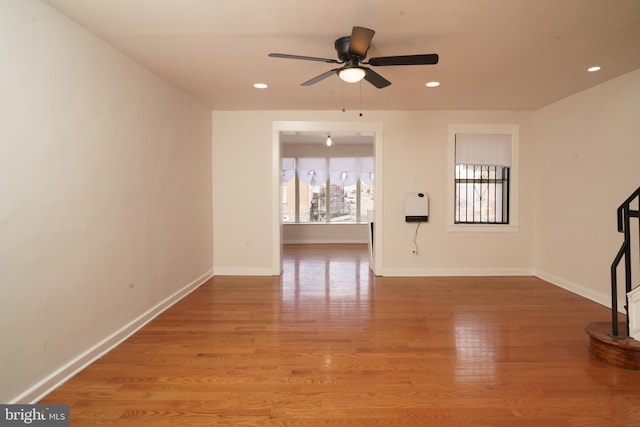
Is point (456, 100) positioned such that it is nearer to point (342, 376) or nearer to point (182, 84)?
point (182, 84)

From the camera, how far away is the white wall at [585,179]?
135 inches

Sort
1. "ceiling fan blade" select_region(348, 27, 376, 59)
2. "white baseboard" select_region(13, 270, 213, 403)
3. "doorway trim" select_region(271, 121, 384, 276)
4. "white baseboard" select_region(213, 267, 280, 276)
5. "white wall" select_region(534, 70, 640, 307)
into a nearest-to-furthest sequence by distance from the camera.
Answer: "white baseboard" select_region(13, 270, 213, 403), "ceiling fan blade" select_region(348, 27, 376, 59), "white wall" select_region(534, 70, 640, 307), "doorway trim" select_region(271, 121, 384, 276), "white baseboard" select_region(213, 267, 280, 276)

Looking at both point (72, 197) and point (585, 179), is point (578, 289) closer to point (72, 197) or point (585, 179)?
point (585, 179)

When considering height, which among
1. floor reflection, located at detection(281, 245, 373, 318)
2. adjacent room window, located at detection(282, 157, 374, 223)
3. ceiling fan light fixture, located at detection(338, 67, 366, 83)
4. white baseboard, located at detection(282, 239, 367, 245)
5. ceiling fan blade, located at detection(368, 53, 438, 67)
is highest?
ceiling fan blade, located at detection(368, 53, 438, 67)

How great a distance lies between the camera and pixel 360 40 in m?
2.21

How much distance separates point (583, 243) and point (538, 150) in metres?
1.54

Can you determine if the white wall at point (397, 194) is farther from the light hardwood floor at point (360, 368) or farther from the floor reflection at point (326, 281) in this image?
the light hardwood floor at point (360, 368)

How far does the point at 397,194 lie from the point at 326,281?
170 centimetres

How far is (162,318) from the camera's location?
10.9 ft

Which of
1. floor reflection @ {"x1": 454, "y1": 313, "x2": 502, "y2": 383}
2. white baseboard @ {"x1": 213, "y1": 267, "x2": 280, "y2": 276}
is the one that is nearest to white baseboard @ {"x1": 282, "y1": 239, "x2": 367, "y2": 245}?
white baseboard @ {"x1": 213, "y1": 267, "x2": 280, "y2": 276}

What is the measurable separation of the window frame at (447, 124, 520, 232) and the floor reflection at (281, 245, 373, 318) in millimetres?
1619

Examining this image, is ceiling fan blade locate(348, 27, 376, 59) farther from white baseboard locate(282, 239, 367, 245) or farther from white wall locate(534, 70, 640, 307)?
white baseboard locate(282, 239, 367, 245)

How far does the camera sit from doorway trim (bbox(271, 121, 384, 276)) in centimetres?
488

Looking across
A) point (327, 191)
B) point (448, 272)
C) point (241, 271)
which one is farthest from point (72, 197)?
point (327, 191)
